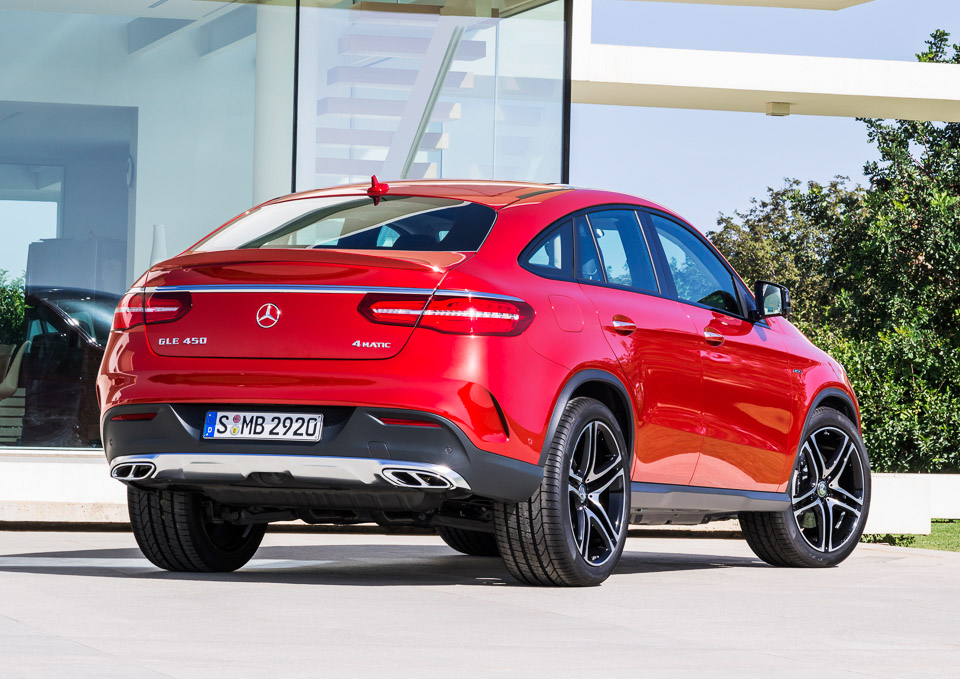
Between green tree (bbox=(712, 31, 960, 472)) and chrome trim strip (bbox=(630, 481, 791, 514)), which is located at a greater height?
green tree (bbox=(712, 31, 960, 472))

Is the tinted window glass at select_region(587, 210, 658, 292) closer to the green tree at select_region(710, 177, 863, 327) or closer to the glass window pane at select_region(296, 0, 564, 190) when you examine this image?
the glass window pane at select_region(296, 0, 564, 190)

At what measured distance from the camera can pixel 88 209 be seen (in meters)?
12.5

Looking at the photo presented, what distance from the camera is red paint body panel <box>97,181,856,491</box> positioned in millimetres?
5863

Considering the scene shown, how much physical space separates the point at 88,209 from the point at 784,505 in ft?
21.9

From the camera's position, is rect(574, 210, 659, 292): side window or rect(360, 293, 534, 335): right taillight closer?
rect(360, 293, 534, 335): right taillight

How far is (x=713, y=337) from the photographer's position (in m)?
7.41

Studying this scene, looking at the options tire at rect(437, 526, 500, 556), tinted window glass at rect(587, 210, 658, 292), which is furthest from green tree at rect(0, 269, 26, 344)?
tinted window glass at rect(587, 210, 658, 292)

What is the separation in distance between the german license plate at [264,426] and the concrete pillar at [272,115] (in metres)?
7.07

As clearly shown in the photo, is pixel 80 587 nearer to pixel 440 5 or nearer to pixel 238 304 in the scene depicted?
pixel 238 304

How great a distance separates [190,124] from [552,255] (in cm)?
702

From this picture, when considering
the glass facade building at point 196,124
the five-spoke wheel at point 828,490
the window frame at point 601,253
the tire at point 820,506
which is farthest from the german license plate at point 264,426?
the glass facade building at point 196,124

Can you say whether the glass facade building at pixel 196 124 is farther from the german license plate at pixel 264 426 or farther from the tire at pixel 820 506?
the german license plate at pixel 264 426

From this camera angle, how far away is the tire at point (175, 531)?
6742mm

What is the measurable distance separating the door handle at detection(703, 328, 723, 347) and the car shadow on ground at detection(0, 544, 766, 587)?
119 centimetres
